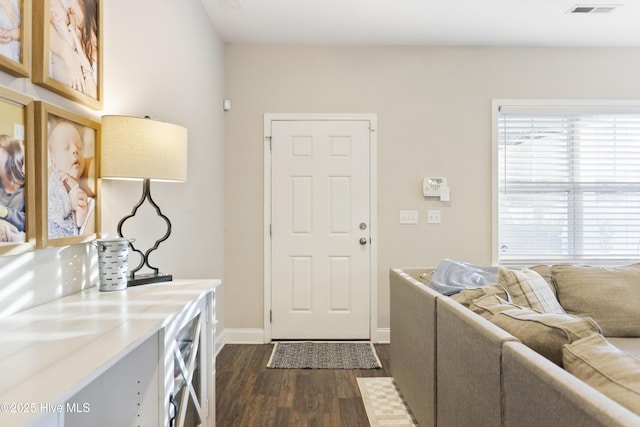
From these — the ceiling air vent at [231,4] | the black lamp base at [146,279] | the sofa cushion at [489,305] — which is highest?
the ceiling air vent at [231,4]

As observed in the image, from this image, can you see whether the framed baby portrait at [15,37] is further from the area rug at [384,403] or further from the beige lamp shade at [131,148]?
the area rug at [384,403]

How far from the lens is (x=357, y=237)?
345 cm

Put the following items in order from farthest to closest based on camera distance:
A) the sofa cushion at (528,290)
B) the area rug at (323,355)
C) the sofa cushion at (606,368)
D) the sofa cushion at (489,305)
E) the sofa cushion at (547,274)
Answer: the area rug at (323,355), the sofa cushion at (547,274), the sofa cushion at (528,290), the sofa cushion at (489,305), the sofa cushion at (606,368)

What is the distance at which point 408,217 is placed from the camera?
3.47 meters

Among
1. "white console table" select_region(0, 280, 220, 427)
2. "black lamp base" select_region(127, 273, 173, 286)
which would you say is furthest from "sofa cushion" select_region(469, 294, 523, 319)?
"black lamp base" select_region(127, 273, 173, 286)

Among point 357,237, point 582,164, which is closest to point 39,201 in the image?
point 357,237

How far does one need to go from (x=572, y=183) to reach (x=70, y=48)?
3.93 metres

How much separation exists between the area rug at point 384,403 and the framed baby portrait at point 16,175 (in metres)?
1.85

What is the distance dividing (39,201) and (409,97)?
3.06 meters

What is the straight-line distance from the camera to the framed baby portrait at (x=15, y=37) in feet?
3.48

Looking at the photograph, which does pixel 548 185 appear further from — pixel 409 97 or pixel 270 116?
pixel 270 116

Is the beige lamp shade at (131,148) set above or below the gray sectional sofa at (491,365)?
above

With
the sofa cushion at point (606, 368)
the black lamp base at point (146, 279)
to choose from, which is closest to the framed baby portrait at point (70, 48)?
the black lamp base at point (146, 279)

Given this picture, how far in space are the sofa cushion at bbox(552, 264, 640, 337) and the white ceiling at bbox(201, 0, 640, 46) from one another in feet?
6.59
